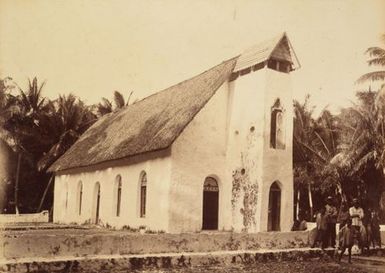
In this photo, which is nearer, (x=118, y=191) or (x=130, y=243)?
(x=130, y=243)

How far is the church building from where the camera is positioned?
15.8m

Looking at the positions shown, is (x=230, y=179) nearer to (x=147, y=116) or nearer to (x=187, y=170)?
(x=187, y=170)

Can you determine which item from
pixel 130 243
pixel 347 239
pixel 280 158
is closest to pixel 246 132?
pixel 280 158

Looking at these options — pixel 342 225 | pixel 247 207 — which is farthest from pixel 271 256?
pixel 247 207

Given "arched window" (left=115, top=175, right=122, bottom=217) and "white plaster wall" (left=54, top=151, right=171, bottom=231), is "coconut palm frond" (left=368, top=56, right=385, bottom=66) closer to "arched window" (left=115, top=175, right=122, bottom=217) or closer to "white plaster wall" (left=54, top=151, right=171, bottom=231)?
"white plaster wall" (left=54, top=151, right=171, bottom=231)

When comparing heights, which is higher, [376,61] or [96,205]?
[376,61]

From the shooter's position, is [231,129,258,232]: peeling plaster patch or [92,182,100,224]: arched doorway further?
[92,182,100,224]: arched doorway

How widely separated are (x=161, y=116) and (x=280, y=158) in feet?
17.2

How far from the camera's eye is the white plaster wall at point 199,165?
1573 centimetres

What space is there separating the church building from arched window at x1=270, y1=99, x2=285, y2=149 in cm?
3

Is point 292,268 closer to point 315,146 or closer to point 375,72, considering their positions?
point 375,72

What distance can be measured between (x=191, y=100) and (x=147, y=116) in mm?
3563

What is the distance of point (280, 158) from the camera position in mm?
16266

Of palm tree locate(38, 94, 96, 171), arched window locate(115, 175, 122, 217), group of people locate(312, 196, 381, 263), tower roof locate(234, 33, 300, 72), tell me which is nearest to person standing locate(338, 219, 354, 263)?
group of people locate(312, 196, 381, 263)
